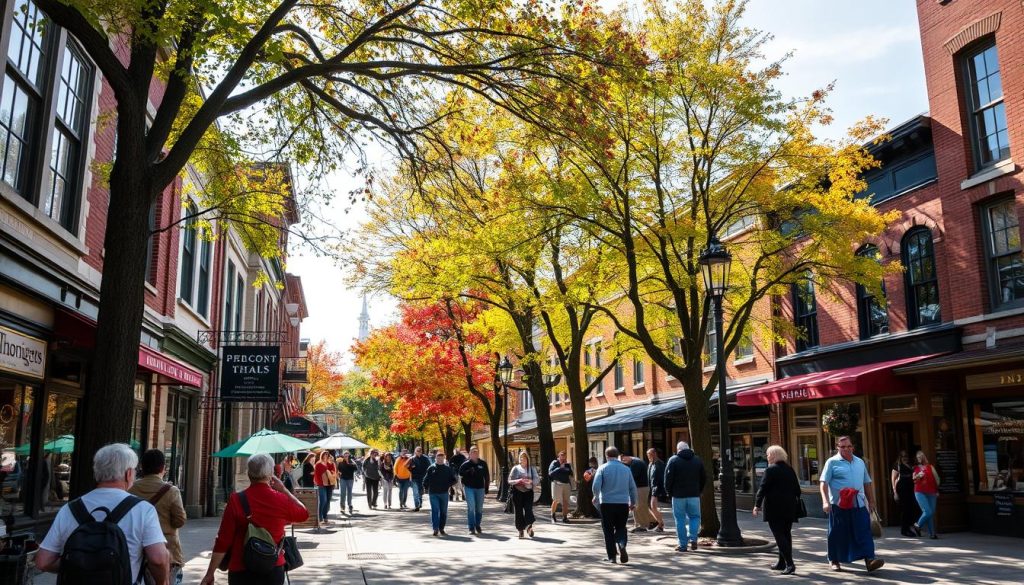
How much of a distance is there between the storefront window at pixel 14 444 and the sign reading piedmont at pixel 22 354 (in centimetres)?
22

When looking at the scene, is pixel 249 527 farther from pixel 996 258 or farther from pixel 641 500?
pixel 996 258

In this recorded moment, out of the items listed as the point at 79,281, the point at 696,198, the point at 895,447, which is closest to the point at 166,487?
the point at 79,281

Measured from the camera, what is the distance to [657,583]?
10453 mm

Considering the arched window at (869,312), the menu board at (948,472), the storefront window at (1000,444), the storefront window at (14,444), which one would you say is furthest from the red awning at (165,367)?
the storefront window at (1000,444)

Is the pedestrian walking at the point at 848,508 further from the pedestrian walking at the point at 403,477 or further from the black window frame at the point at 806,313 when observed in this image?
the pedestrian walking at the point at 403,477

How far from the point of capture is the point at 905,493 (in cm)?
1658

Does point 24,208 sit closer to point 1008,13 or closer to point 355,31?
point 355,31

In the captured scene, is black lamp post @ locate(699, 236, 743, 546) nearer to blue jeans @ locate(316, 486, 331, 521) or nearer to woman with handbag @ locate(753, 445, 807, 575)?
woman with handbag @ locate(753, 445, 807, 575)

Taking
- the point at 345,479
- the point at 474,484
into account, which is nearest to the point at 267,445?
the point at 474,484

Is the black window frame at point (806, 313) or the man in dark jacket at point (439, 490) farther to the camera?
the black window frame at point (806, 313)

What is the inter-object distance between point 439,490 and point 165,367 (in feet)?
19.8

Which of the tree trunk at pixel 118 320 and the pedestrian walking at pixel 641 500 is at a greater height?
the tree trunk at pixel 118 320

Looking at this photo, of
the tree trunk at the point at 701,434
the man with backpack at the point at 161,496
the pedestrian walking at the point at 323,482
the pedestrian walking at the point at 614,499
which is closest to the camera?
the man with backpack at the point at 161,496

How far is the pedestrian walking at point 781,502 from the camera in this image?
11305mm
